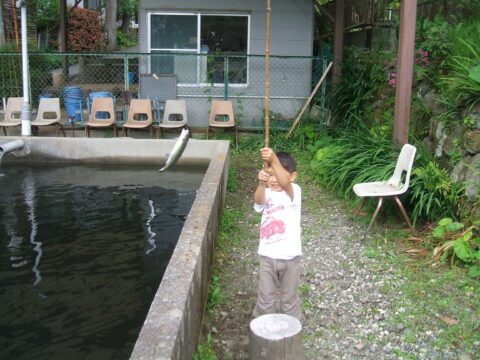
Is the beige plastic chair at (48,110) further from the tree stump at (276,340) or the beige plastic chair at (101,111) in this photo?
the tree stump at (276,340)

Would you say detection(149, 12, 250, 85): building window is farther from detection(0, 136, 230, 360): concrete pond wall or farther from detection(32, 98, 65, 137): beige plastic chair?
detection(0, 136, 230, 360): concrete pond wall

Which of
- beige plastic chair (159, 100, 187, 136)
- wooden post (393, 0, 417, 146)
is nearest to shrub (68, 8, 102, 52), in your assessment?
beige plastic chair (159, 100, 187, 136)

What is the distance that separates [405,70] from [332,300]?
12.1ft

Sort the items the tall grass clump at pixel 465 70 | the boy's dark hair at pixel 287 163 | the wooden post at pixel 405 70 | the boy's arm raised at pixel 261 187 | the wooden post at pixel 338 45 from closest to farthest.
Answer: the boy's arm raised at pixel 261 187
the boy's dark hair at pixel 287 163
the tall grass clump at pixel 465 70
the wooden post at pixel 405 70
the wooden post at pixel 338 45

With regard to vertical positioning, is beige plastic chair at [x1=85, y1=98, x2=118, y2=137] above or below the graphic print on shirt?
above

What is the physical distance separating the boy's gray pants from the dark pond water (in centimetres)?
A: 123

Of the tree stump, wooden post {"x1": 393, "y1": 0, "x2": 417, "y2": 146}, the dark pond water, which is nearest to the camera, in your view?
the tree stump

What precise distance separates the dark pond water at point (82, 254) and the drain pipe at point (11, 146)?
408mm

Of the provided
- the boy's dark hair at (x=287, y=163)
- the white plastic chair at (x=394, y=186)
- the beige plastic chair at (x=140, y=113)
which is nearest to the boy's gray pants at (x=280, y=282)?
the boy's dark hair at (x=287, y=163)

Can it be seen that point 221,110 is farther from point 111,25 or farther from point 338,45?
point 111,25

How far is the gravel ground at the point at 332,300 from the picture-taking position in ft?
12.5

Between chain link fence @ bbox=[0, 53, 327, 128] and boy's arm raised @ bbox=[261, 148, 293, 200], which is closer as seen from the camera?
boy's arm raised @ bbox=[261, 148, 293, 200]

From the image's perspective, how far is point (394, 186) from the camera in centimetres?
608

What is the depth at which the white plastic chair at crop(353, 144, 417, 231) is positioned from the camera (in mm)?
5793
